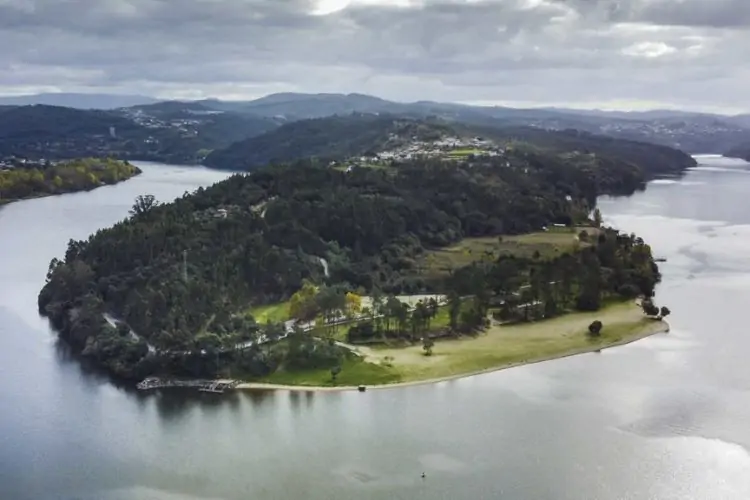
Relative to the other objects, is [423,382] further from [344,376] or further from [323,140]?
[323,140]

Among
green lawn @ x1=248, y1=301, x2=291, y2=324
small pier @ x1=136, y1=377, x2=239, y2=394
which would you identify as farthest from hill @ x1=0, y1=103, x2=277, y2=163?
small pier @ x1=136, y1=377, x2=239, y2=394

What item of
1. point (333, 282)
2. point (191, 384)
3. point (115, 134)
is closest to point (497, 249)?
point (333, 282)

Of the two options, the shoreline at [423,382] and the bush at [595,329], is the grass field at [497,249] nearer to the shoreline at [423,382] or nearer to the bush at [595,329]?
the bush at [595,329]

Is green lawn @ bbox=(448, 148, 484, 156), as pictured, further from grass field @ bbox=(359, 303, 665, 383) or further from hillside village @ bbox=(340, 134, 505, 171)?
grass field @ bbox=(359, 303, 665, 383)

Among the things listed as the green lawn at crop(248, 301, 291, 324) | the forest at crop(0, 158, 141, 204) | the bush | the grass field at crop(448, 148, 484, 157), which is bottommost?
the bush

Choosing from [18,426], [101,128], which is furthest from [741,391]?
[101,128]

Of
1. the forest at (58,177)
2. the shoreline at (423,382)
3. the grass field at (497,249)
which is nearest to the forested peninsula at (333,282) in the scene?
the grass field at (497,249)

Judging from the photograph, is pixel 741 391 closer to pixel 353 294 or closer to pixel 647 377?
pixel 647 377
